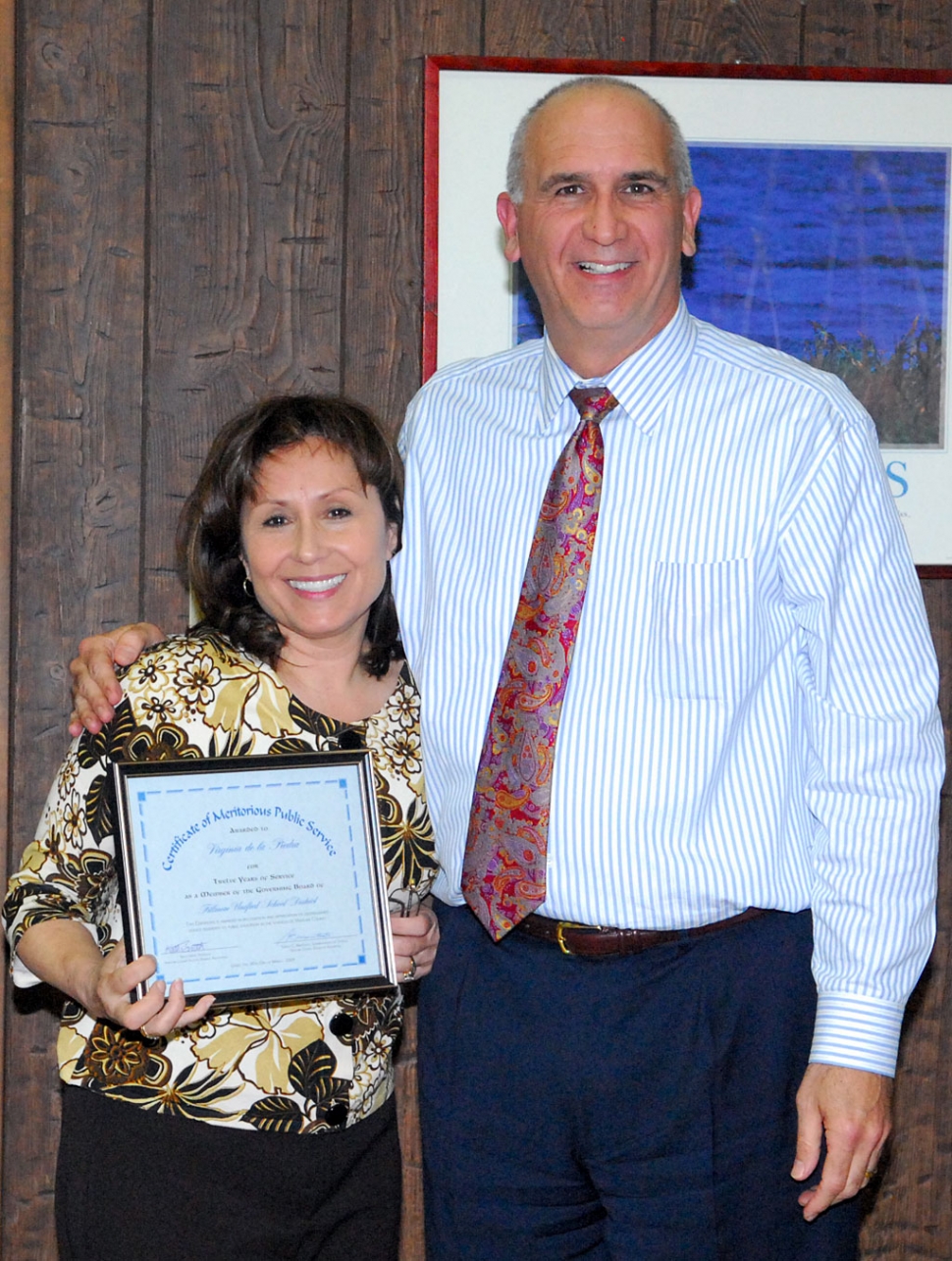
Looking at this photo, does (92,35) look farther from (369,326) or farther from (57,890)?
(57,890)

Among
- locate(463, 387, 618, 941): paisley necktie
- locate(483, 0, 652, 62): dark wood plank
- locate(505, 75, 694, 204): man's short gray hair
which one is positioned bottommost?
locate(463, 387, 618, 941): paisley necktie

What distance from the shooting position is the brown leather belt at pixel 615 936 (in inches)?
63.4

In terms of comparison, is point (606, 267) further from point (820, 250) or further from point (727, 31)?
point (727, 31)

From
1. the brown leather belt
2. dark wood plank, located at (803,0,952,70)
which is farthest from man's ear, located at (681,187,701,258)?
the brown leather belt

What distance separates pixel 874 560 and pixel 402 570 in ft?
2.13

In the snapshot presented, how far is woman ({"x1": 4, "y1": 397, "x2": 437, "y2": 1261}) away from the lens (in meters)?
1.59

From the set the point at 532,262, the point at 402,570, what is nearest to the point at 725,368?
the point at 532,262

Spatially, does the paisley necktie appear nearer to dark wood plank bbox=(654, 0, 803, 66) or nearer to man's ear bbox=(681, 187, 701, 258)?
man's ear bbox=(681, 187, 701, 258)

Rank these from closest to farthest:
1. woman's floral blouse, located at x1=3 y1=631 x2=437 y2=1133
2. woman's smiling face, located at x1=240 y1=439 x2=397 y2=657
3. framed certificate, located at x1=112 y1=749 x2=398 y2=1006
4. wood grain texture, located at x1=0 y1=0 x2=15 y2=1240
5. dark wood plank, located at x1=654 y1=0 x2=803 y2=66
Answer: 1. framed certificate, located at x1=112 y1=749 x2=398 y2=1006
2. woman's floral blouse, located at x1=3 y1=631 x2=437 y2=1133
3. woman's smiling face, located at x1=240 y1=439 x2=397 y2=657
4. wood grain texture, located at x1=0 y1=0 x2=15 y2=1240
5. dark wood plank, located at x1=654 y1=0 x2=803 y2=66

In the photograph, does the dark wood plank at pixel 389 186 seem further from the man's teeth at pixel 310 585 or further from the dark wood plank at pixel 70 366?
the man's teeth at pixel 310 585

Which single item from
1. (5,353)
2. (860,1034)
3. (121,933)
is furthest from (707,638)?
(5,353)

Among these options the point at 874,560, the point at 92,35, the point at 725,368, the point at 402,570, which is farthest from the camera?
the point at 92,35

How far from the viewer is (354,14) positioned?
230cm

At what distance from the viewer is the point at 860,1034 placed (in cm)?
153
